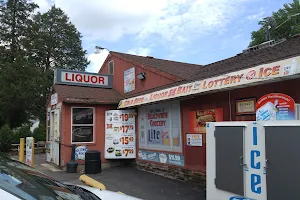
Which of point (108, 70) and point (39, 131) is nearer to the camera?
point (108, 70)

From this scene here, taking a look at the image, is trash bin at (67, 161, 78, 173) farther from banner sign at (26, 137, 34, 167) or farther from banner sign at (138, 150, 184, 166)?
banner sign at (138, 150, 184, 166)

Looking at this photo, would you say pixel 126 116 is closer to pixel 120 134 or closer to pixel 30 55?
pixel 120 134

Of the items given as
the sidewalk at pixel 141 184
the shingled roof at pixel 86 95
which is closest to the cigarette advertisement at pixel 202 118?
the sidewalk at pixel 141 184

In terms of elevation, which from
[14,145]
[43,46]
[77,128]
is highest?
[43,46]

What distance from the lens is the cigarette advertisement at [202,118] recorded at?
828cm

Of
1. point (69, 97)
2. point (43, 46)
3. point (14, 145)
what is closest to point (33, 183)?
point (69, 97)

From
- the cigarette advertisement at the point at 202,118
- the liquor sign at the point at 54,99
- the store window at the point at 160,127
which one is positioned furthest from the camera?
the liquor sign at the point at 54,99

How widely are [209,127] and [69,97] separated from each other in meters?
7.14

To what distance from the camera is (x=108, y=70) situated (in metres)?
15.9

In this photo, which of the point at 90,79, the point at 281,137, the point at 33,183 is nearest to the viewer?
the point at 33,183

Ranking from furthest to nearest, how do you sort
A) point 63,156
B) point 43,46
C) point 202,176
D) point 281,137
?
point 43,46, point 63,156, point 202,176, point 281,137

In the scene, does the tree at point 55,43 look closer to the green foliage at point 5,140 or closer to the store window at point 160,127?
the green foliage at point 5,140

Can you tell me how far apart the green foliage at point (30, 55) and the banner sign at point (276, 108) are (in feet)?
80.1

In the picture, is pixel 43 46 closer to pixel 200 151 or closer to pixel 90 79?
pixel 90 79
